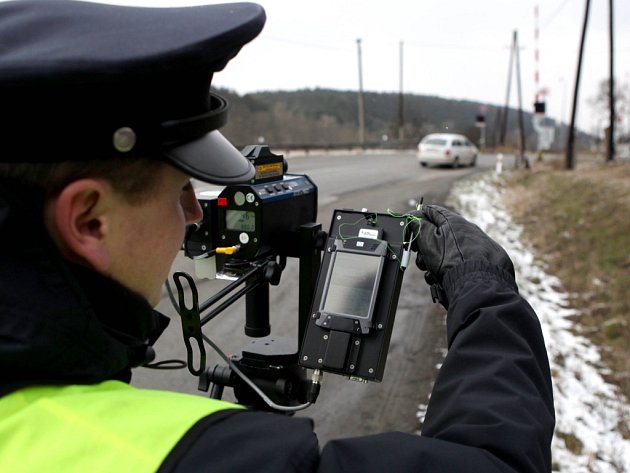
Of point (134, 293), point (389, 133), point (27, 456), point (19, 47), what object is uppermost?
point (19, 47)

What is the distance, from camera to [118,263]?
99cm

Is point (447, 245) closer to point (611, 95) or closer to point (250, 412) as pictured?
point (250, 412)

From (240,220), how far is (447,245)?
0.58m

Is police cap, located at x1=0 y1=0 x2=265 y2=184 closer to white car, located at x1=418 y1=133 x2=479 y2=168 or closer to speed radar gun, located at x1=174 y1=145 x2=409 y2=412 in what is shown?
speed radar gun, located at x1=174 y1=145 x2=409 y2=412

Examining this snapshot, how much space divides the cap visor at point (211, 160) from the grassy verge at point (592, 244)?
3.41 meters

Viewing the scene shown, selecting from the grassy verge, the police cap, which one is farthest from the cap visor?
the grassy verge

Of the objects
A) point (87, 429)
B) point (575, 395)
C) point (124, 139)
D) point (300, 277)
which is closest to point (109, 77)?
point (124, 139)

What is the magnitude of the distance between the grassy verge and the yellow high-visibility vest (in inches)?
140

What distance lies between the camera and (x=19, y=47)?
2.84 feet

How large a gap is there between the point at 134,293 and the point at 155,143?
0.25m

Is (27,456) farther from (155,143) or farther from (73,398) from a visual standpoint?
(155,143)

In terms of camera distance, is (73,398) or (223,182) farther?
(223,182)

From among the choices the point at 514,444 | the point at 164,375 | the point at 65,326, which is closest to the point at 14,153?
the point at 65,326

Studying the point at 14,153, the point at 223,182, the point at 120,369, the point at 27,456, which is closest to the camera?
the point at 27,456
